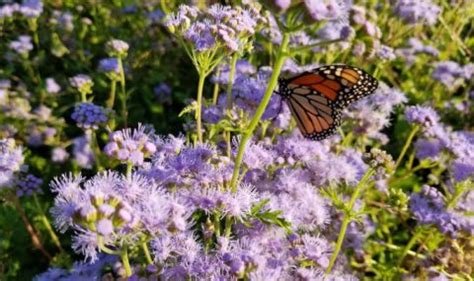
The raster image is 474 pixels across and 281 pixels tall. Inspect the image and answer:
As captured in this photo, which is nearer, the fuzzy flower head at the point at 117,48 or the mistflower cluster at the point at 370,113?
the fuzzy flower head at the point at 117,48

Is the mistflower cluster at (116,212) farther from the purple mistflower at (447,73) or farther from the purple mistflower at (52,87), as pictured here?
the purple mistflower at (447,73)

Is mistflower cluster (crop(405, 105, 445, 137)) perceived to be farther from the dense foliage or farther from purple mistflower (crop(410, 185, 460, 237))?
purple mistflower (crop(410, 185, 460, 237))

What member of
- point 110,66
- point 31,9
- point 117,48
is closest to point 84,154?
point 110,66

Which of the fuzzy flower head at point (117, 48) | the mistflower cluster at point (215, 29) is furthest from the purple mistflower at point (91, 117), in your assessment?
the mistflower cluster at point (215, 29)

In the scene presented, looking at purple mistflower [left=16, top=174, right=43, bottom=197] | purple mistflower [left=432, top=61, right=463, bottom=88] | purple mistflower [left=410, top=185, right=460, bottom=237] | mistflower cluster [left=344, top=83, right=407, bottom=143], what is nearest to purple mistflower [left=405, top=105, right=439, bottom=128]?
mistflower cluster [left=344, top=83, right=407, bottom=143]

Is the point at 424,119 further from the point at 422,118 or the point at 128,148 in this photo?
the point at 128,148

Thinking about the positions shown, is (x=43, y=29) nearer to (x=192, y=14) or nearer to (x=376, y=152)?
(x=192, y=14)
